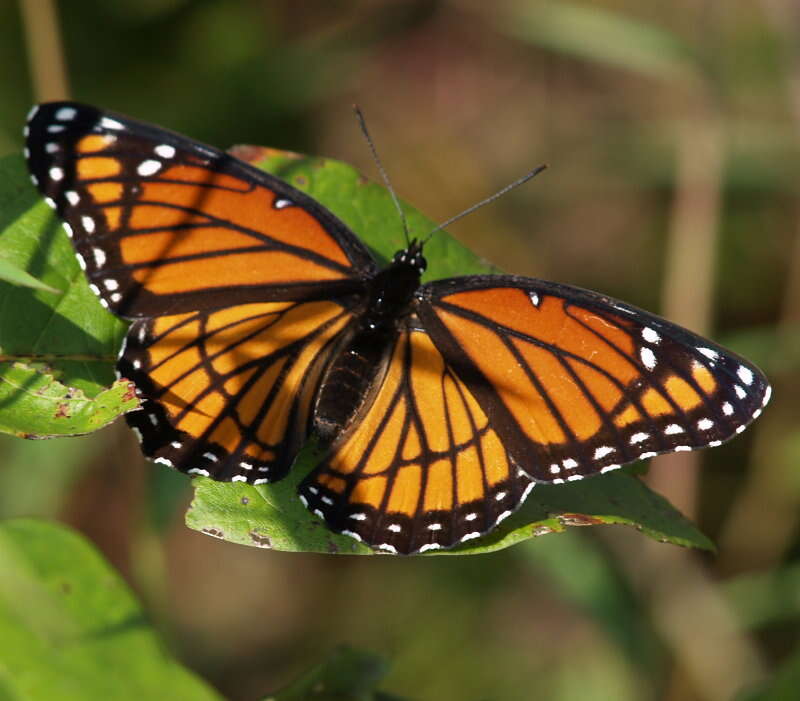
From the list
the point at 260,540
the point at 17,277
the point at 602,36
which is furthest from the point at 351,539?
the point at 602,36

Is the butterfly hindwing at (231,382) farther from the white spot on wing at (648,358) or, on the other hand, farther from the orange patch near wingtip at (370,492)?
the white spot on wing at (648,358)

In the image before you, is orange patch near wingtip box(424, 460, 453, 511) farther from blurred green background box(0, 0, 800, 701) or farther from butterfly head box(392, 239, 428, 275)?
blurred green background box(0, 0, 800, 701)

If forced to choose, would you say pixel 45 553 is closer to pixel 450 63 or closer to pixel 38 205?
pixel 38 205

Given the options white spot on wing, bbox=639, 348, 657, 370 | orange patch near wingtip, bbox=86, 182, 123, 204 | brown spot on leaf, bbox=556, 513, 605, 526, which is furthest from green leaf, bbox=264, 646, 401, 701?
orange patch near wingtip, bbox=86, 182, 123, 204

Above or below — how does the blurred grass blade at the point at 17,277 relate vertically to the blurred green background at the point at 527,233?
above

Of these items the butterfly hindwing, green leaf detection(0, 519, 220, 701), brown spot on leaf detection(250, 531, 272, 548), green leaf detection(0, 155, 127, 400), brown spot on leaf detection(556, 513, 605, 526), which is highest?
green leaf detection(0, 155, 127, 400)

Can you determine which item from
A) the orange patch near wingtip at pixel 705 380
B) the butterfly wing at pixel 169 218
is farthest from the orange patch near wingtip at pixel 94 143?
the orange patch near wingtip at pixel 705 380

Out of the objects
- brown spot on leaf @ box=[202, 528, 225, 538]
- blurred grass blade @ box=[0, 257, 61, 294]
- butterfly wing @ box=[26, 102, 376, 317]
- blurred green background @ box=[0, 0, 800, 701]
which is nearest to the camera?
blurred grass blade @ box=[0, 257, 61, 294]
